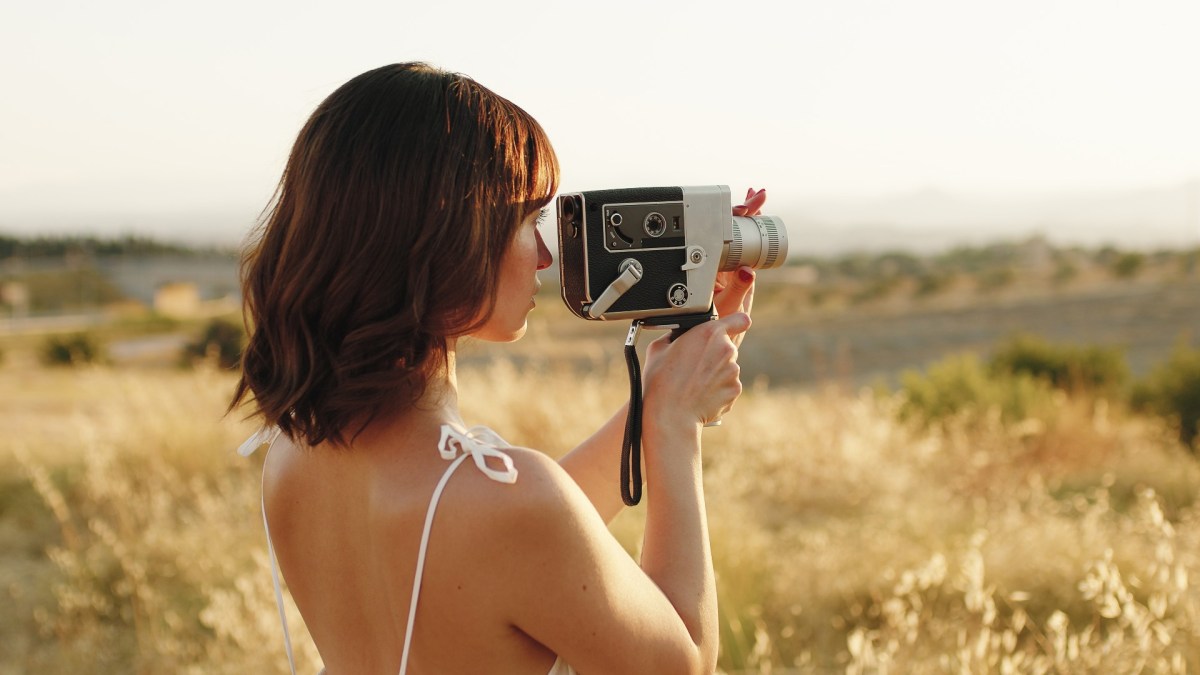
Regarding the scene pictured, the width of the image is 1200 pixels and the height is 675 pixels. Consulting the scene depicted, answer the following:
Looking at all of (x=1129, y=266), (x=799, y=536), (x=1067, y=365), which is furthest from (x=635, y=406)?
(x=1129, y=266)

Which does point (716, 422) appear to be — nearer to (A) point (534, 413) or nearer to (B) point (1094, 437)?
(A) point (534, 413)

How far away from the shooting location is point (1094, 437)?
729cm

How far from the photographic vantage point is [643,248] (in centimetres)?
158

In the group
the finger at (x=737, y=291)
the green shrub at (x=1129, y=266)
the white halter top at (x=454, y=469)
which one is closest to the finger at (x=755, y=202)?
the finger at (x=737, y=291)

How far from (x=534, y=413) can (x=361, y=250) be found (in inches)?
214

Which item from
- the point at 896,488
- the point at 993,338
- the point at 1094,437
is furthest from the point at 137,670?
the point at 993,338

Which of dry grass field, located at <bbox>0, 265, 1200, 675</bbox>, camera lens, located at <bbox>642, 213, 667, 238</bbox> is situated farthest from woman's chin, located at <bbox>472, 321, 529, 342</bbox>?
dry grass field, located at <bbox>0, 265, 1200, 675</bbox>

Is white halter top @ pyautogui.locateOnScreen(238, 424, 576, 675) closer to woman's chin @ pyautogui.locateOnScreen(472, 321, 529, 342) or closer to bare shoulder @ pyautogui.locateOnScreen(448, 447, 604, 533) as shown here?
bare shoulder @ pyautogui.locateOnScreen(448, 447, 604, 533)

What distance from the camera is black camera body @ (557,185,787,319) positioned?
5.03 ft

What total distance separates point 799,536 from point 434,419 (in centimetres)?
421

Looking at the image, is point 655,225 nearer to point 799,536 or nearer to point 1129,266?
point 799,536

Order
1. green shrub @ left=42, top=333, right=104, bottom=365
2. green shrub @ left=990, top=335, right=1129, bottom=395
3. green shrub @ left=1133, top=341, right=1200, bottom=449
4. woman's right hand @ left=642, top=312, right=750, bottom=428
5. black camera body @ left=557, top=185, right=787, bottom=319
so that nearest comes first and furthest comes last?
woman's right hand @ left=642, top=312, right=750, bottom=428 < black camera body @ left=557, top=185, right=787, bottom=319 < green shrub @ left=1133, top=341, right=1200, bottom=449 < green shrub @ left=990, top=335, right=1129, bottom=395 < green shrub @ left=42, top=333, right=104, bottom=365

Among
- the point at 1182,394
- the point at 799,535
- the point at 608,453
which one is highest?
the point at 608,453

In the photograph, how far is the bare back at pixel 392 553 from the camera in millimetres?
1154
